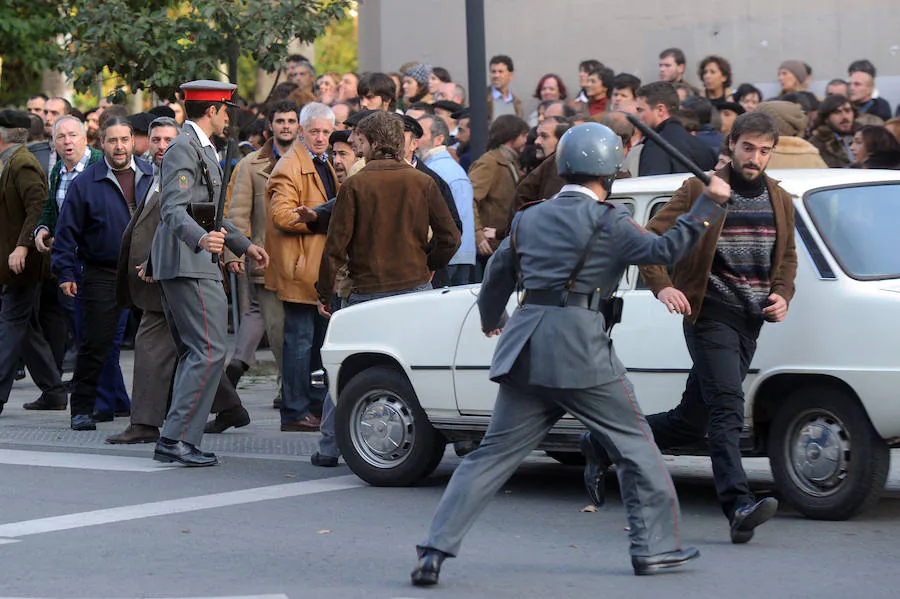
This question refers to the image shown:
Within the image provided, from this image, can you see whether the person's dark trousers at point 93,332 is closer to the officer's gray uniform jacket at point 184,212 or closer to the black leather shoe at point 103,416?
the black leather shoe at point 103,416

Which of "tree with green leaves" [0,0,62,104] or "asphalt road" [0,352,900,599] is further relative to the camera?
"tree with green leaves" [0,0,62,104]

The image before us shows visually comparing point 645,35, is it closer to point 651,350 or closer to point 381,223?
point 381,223

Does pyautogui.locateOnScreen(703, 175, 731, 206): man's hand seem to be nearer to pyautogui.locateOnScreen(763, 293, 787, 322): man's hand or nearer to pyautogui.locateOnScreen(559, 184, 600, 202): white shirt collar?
pyautogui.locateOnScreen(559, 184, 600, 202): white shirt collar

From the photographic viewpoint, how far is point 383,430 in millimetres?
8898

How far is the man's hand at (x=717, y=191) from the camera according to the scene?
6.28 m

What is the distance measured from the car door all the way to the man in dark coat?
3.17 metres

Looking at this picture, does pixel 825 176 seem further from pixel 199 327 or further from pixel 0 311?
pixel 0 311

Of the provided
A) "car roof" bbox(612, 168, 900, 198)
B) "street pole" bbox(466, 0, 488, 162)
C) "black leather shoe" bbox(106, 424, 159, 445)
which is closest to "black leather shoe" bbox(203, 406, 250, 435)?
"black leather shoe" bbox(106, 424, 159, 445)

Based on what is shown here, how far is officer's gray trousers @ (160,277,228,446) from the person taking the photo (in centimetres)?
962

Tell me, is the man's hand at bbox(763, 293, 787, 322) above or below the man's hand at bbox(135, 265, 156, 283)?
above

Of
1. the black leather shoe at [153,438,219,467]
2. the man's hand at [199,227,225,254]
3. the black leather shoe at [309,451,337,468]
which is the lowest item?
the black leather shoe at [309,451,337,468]

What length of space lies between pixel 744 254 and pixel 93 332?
18.1 feet

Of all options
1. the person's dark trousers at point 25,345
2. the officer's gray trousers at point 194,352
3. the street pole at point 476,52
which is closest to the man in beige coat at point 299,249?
the officer's gray trousers at point 194,352

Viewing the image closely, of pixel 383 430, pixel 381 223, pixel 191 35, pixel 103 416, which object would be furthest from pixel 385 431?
pixel 191 35
